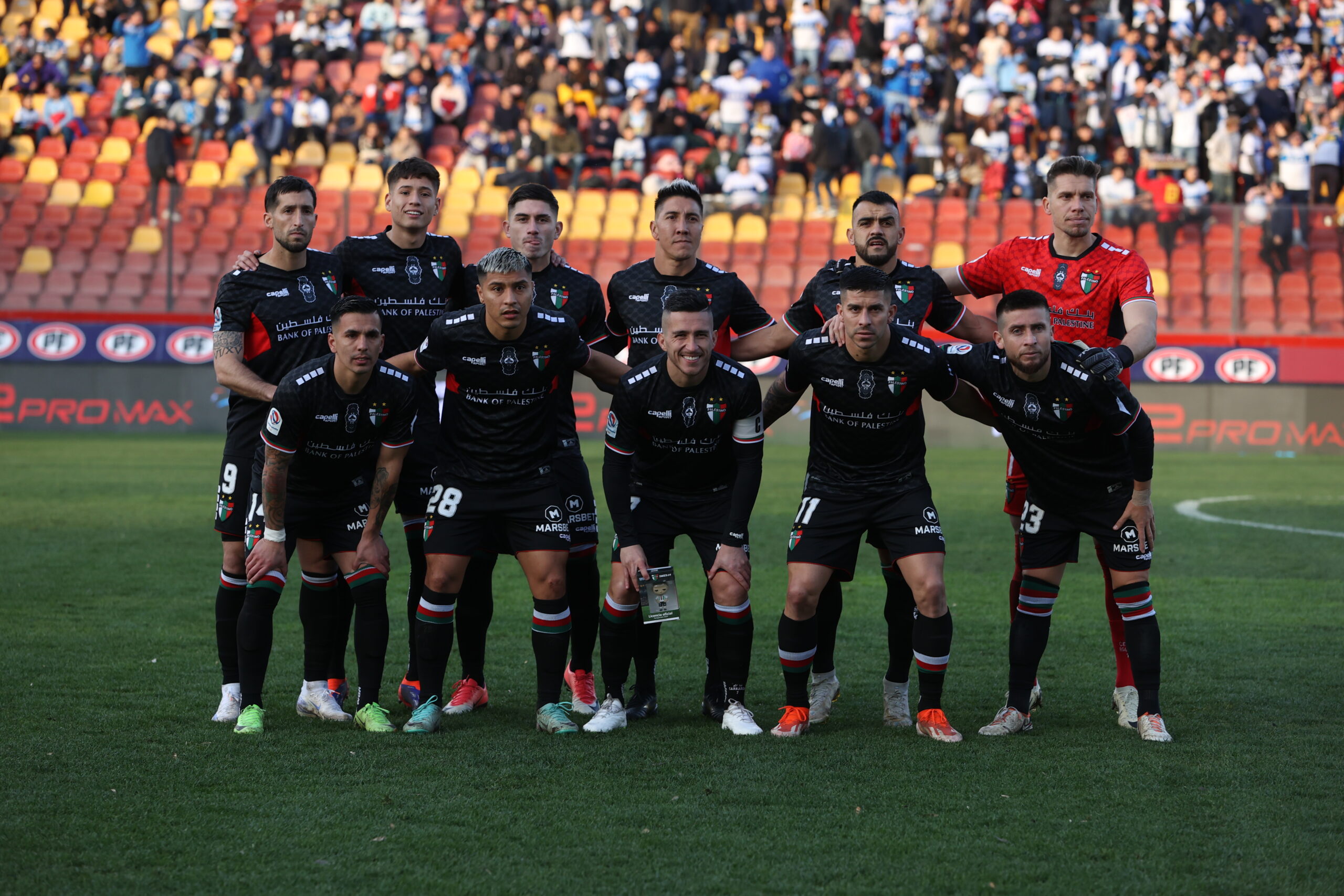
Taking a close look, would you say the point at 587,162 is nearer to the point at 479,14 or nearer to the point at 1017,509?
the point at 479,14

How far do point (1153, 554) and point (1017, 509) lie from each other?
199 inches

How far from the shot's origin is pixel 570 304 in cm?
628

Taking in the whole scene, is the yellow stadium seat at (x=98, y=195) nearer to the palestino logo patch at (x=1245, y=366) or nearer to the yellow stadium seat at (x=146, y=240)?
the yellow stadium seat at (x=146, y=240)

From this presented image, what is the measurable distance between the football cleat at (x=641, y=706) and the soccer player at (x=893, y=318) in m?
0.70

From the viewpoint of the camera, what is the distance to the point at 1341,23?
24.2 meters

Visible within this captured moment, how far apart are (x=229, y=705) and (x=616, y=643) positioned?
1.65 meters

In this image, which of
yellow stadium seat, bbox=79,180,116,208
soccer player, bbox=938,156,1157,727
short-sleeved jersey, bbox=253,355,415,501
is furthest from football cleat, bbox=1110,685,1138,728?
yellow stadium seat, bbox=79,180,116,208

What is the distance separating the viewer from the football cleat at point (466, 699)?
6.02 metres

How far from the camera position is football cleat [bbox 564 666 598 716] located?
241 inches

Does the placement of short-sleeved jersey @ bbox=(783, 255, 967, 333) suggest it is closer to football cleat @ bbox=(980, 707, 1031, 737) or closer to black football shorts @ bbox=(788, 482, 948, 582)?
black football shorts @ bbox=(788, 482, 948, 582)

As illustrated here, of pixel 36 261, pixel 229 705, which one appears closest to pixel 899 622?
pixel 229 705

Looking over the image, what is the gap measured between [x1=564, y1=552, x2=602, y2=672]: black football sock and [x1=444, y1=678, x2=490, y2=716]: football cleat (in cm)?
45

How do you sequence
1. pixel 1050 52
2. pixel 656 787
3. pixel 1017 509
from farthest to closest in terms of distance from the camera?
pixel 1050 52, pixel 1017 509, pixel 656 787

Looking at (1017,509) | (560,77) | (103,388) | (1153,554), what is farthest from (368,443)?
(560,77)
